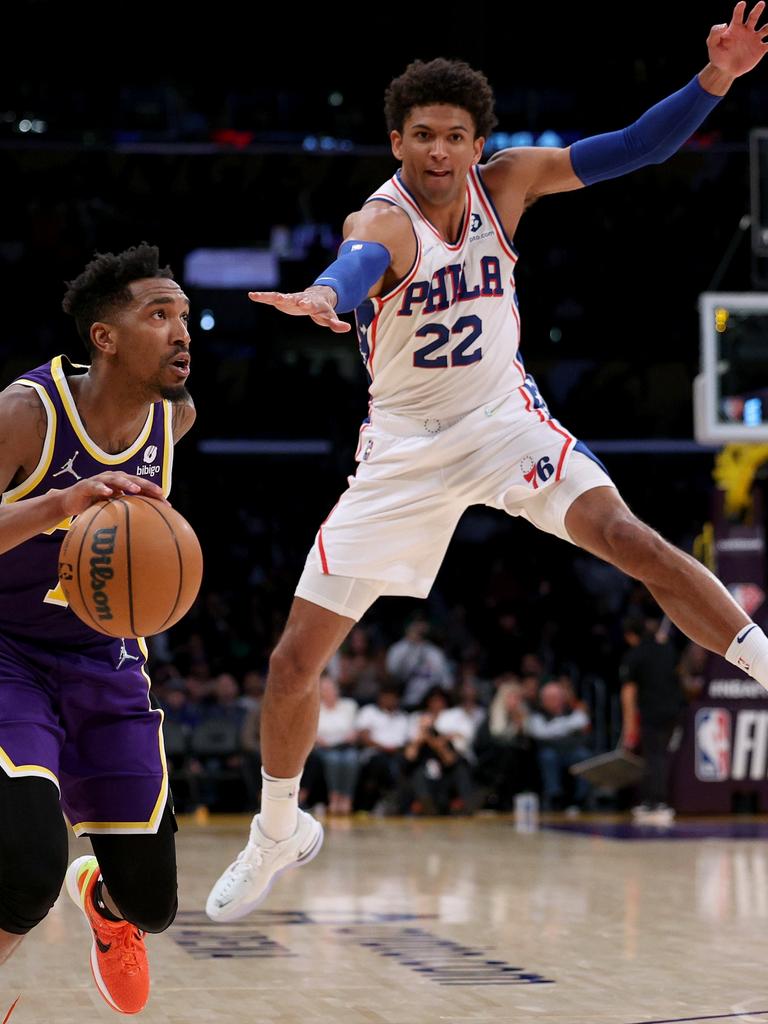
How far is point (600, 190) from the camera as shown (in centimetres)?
1928

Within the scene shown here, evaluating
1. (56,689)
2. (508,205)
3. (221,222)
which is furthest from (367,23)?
(56,689)

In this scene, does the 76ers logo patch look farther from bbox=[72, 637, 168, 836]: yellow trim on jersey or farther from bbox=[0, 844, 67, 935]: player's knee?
bbox=[0, 844, 67, 935]: player's knee

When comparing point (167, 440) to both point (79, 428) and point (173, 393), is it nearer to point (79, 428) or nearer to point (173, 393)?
point (173, 393)

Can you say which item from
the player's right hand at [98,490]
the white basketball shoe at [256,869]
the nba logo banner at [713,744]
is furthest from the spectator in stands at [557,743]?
the player's right hand at [98,490]

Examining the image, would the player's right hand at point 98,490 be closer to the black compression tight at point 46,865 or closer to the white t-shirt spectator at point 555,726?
the black compression tight at point 46,865

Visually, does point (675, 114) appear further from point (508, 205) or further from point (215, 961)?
point (215, 961)

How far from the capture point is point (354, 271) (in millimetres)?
4285

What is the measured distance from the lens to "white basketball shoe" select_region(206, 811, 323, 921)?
501cm

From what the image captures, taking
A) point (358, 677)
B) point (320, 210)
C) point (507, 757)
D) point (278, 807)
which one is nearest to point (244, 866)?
point (278, 807)

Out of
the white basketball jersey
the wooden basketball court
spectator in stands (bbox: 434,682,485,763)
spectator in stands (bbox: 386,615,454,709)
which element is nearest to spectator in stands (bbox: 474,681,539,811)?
spectator in stands (bbox: 434,682,485,763)

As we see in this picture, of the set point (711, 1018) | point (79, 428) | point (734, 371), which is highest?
point (734, 371)

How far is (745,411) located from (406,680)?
440 cm

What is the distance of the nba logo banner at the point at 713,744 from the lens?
42.5 ft

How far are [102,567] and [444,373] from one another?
1516 mm
